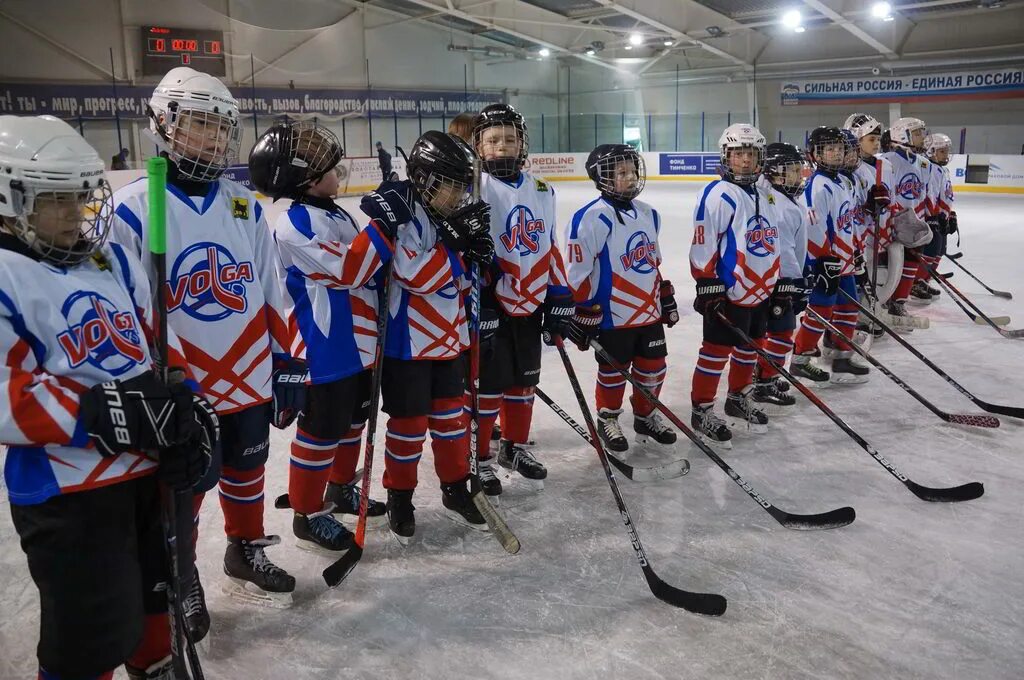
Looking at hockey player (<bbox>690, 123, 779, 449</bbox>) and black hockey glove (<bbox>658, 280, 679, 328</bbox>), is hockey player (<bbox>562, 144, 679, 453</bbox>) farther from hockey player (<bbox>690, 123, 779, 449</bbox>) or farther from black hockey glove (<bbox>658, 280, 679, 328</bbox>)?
hockey player (<bbox>690, 123, 779, 449</bbox>)

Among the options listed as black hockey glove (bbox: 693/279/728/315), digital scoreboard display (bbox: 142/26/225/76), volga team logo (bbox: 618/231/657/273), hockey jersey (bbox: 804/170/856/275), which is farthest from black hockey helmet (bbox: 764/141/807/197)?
digital scoreboard display (bbox: 142/26/225/76)

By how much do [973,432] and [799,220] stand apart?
113 centimetres

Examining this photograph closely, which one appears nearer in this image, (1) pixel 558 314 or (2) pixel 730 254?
(1) pixel 558 314

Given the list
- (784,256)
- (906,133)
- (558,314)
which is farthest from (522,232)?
(906,133)

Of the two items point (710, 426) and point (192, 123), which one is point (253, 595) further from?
point (710, 426)

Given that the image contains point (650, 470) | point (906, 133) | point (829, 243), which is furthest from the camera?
point (906, 133)

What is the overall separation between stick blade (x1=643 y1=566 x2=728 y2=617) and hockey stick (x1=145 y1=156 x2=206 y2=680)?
42.8 inches

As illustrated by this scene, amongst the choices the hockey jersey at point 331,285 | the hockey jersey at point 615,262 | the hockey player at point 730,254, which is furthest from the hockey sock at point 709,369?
the hockey jersey at point 331,285

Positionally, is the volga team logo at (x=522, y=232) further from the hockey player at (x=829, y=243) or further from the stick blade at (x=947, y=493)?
the hockey player at (x=829, y=243)

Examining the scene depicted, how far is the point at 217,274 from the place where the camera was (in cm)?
174

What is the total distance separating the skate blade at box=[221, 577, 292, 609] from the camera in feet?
6.63

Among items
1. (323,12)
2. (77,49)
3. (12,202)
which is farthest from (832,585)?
(323,12)

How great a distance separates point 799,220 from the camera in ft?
11.7

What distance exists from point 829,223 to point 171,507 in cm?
341
